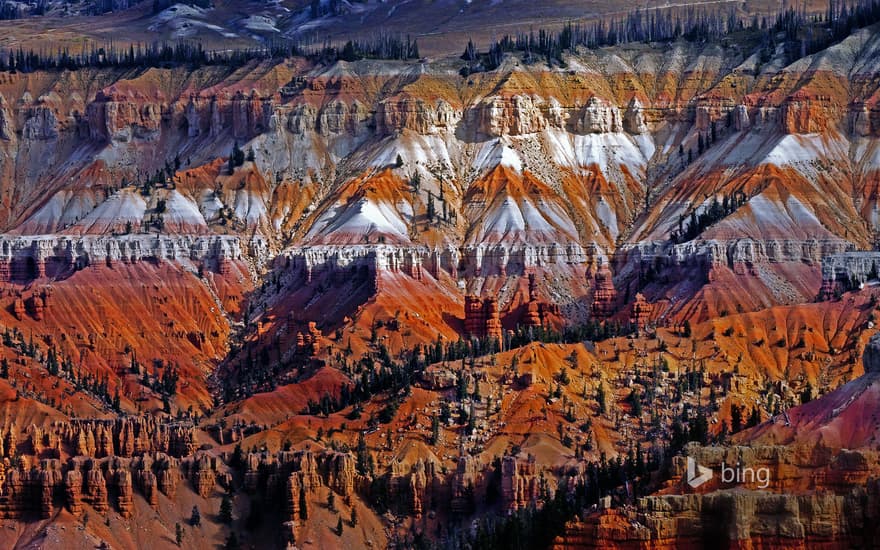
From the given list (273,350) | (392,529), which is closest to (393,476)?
(392,529)

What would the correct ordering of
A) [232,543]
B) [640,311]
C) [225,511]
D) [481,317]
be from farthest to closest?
[481,317] → [640,311] → [225,511] → [232,543]

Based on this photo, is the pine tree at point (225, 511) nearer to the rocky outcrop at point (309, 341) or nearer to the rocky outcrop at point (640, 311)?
the rocky outcrop at point (309, 341)

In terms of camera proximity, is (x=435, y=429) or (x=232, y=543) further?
(x=435, y=429)

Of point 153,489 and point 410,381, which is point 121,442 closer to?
point 153,489

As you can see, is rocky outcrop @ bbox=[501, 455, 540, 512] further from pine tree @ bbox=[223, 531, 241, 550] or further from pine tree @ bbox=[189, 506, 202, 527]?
pine tree @ bbox=[189, 506, 202, 527]

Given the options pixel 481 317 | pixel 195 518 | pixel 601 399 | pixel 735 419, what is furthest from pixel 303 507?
pixel 481 317

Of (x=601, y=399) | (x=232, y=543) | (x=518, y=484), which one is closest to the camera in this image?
(x=232, y=543)

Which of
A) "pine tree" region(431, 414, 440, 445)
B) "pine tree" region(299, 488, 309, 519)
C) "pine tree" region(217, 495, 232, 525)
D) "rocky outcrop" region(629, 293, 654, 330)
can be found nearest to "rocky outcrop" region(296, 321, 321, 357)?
"rocky outcrop" region(629, 293, 654, 330)

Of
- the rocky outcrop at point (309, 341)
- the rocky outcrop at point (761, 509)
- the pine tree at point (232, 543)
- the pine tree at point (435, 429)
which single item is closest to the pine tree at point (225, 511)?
the pine tree at point (232, 543)

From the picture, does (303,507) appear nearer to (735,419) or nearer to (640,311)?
(735,419)

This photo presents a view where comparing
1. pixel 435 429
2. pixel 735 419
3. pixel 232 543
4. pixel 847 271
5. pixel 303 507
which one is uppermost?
pixel 735 419

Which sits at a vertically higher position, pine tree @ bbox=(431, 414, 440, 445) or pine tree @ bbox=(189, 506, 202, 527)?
pine tree @ bbox=(189, 506, 202, 527)
